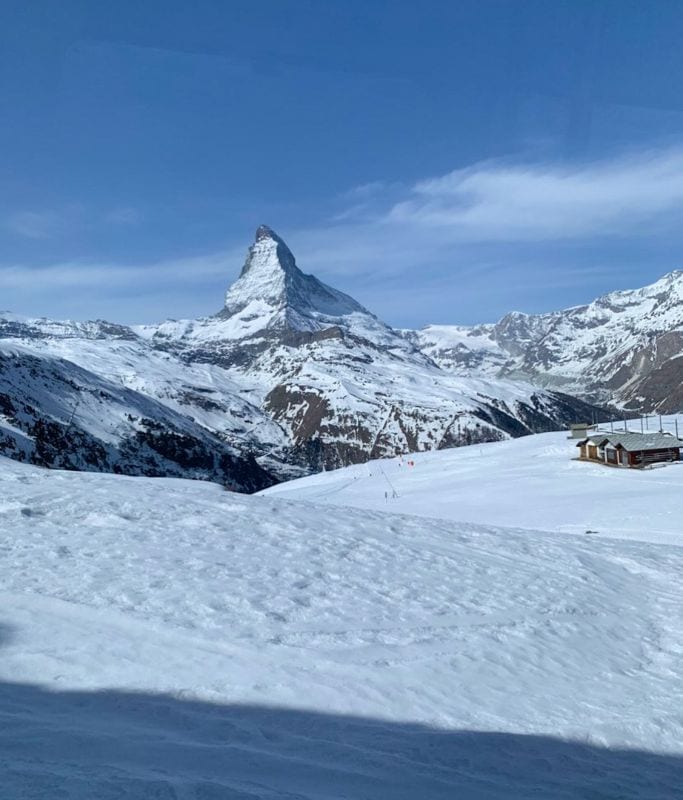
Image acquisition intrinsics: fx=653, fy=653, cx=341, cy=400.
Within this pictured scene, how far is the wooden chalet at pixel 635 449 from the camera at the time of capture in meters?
59.5

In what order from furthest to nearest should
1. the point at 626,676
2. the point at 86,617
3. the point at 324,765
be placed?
the point at 626,676, the point at 86,617, the point at 324,765

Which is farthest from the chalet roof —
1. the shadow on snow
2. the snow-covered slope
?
the shadow on snow

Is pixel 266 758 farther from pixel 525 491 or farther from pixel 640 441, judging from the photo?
pixel 640 441

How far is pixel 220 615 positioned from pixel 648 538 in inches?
922

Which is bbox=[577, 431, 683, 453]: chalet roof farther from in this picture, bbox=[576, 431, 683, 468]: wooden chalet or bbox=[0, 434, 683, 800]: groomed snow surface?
bbox=[0, 434, 683, 800]: groomed snow surface

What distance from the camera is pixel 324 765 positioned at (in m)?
7.35

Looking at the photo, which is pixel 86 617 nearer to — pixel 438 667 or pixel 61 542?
pixel 61 542

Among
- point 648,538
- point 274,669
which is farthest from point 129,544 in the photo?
point 648,538

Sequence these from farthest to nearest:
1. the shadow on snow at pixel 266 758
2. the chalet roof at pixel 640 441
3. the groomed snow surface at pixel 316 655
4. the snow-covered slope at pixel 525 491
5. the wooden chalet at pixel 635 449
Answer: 1. the chalet roof at pixel 640 441
2. the wooden chalet at pixel 635 449
3. the snow-covered slope at pixel 525 491
4. the groomed snow surface at pixel 316 655
5. the shadow on snow at pixel 266 758

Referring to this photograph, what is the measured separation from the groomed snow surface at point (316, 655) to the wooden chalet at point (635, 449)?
131ft

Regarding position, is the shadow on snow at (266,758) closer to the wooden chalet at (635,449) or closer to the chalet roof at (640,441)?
the wooden chalet at (635,449)

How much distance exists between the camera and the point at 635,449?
194 ft

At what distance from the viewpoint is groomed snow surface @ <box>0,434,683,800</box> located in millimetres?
7227

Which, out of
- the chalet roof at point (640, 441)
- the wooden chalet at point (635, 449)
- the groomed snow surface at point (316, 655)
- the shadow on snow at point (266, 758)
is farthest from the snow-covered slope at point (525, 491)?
the shadow on snow at point (266, 758)
